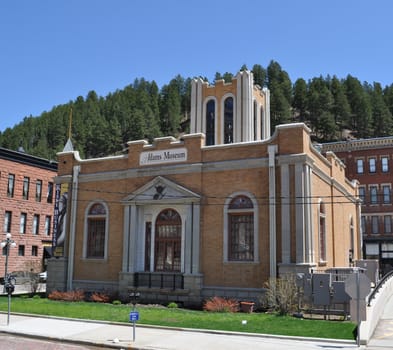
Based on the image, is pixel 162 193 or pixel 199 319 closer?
pixel 199 319

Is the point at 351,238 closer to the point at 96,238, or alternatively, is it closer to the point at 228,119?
the point at 228,119

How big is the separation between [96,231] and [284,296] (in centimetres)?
1325

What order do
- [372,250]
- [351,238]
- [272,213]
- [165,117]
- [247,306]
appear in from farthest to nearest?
[165,117]
[372,250]
[351,238]
[272,213]
[247,306]

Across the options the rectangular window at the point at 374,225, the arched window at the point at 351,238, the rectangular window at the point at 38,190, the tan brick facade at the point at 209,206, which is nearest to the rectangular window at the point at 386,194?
the rectangular window at the point at 374,225

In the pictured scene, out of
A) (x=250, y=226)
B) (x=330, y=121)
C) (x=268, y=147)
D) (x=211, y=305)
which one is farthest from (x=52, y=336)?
(x=330, y=121)

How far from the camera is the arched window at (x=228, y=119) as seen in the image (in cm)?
3964

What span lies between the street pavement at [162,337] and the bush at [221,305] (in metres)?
5.23

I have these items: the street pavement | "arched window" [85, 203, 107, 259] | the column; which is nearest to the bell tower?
"arched window" [85, 203, 107, 259]

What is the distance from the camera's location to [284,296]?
1931 centimetres

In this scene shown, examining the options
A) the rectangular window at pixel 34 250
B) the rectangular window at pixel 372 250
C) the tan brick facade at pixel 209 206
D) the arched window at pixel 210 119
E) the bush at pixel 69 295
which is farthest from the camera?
the rectangular window at pixel 372 250

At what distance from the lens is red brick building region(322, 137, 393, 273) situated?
188 feet

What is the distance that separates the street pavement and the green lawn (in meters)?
0.67

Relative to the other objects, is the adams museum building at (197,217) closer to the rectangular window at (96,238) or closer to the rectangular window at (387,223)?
the rectangular window at (96,238)

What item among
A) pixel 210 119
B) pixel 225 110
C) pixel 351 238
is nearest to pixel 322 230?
pixel 351 238
